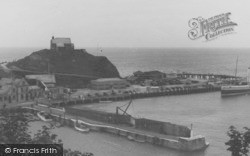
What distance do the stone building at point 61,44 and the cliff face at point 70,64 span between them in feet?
3.70

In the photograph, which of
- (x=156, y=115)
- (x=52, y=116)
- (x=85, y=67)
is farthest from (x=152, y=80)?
(x=52, y=116)

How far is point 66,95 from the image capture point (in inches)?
2429

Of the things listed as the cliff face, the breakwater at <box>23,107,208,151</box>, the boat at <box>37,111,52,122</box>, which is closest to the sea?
the breakwater at <box>23,107,208,151</box>

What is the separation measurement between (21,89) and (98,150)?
84.2ft

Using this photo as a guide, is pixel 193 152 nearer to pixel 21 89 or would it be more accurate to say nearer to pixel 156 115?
pixel 156 115

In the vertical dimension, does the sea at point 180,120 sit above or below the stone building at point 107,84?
below

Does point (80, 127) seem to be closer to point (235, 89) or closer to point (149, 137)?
point (149, 137)

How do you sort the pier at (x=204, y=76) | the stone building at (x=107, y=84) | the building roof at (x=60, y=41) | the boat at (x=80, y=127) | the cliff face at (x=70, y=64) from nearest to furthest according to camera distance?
the boat at (x=80, y=127) → the stone building at (x=107, y=84) → the cliff face at (x=70, y=64) → the building roof at (x=60, y=41) → the pier at (x=204, y=76)

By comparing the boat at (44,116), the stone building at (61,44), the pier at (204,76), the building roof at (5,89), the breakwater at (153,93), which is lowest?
the boat at (44,116)

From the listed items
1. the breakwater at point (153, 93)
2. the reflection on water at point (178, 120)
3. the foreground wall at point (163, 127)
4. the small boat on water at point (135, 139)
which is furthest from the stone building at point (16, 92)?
the small boat on water at point (135, 139)

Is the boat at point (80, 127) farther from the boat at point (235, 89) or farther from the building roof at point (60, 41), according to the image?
the building roof at point (60, 41)

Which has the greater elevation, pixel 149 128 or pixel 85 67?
pixel 85 67

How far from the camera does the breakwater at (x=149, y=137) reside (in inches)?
1259

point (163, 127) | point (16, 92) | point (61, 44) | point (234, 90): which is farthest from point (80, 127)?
point (61, 44)
